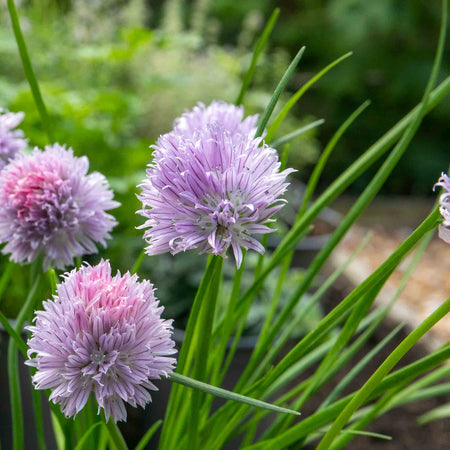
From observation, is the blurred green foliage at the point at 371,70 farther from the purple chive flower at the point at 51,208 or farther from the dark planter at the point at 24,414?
the purple chive flower at the point at 51,208

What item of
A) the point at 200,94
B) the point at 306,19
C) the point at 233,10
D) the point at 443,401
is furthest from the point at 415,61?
the point at 443,401

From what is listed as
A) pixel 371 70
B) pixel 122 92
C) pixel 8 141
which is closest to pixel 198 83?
pixel 122 92

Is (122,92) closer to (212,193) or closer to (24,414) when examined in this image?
(24,414)

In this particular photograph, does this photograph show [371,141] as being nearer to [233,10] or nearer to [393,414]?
[233,10]

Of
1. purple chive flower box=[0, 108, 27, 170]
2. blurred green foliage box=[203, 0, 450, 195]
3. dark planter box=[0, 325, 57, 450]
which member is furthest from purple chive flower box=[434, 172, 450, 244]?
blurred green foliage box=[203, 0, 450, 195]

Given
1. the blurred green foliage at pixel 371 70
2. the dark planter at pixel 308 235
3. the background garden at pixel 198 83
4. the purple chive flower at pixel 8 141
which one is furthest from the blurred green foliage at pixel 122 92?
the blurred green foliage at pixel 371 70

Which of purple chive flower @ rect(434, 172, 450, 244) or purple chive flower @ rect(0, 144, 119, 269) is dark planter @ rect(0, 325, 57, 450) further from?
purple chive flower @ rect(434, 172, 450, 244)
